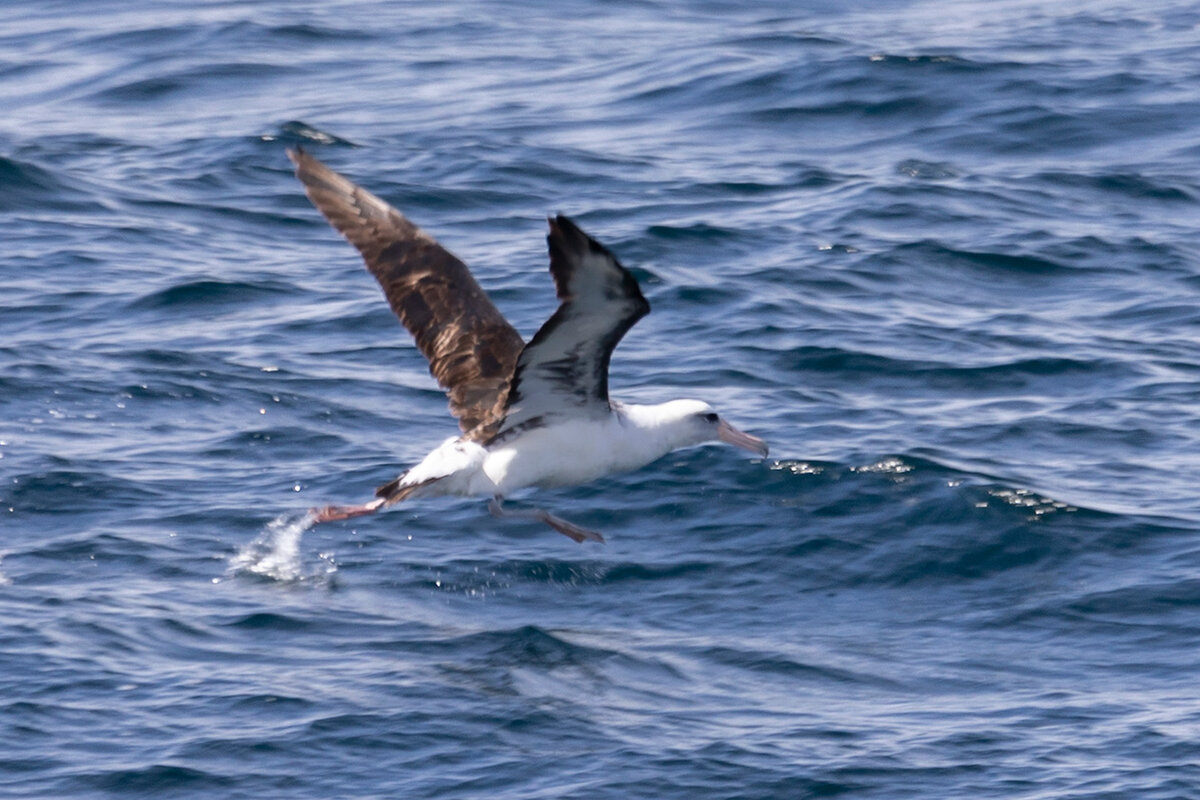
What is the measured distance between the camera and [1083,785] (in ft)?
27.7

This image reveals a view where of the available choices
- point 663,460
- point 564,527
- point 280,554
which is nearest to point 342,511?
point 280,554

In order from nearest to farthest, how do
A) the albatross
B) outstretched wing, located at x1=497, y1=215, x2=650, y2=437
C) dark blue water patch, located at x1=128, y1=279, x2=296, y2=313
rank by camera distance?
outstretched wing, located at x1=497, y1=215, x2=650, y2=437 → the albatross → dark blue water patch, located at x1=128, y1=279, x2=296, y2=313

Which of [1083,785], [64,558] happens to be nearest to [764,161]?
[64,558]

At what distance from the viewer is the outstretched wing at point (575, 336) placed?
8.16m

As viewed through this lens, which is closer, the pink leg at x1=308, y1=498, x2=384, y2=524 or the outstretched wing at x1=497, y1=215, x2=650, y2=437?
the outstretched wing at x1=497, y1=215, x2=650, y2=437

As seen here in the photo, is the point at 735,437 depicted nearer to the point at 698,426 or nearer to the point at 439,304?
the point at 698,426

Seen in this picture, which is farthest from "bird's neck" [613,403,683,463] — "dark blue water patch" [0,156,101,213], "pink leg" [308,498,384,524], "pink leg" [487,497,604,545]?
"dark blue water patch" [0,156,101,213]

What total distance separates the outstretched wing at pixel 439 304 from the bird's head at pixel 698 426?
0.94m

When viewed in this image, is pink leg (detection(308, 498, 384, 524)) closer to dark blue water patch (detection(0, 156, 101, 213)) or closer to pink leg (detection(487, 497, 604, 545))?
pink leg (detection(487, 497, 604, 545))

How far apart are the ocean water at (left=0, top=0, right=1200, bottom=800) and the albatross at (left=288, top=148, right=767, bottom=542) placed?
78cm

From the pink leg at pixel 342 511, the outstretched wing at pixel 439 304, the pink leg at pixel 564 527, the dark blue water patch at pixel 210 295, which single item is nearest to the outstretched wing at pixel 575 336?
the pink leg at pixel 564 527

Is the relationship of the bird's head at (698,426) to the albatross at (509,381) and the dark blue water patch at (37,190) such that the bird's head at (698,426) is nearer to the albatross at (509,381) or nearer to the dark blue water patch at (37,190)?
the albatross at (509,381)

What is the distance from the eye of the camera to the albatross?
9180 mm

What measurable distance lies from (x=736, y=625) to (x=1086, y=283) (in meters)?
6.12
